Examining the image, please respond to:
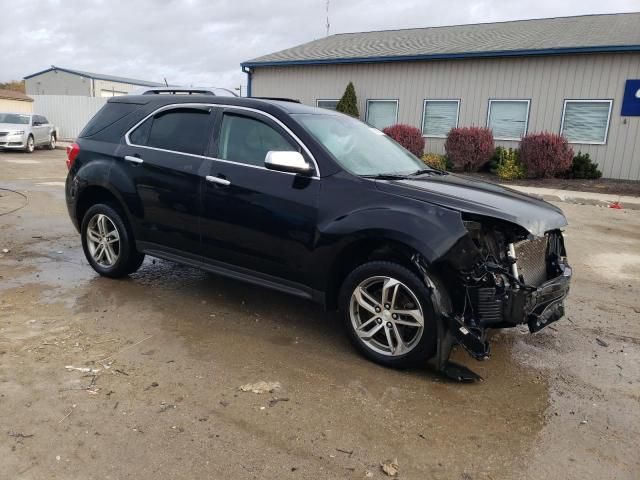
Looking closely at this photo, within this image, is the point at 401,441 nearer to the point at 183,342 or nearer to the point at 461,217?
the point at 461,217

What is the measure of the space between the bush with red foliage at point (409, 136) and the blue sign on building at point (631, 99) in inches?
244

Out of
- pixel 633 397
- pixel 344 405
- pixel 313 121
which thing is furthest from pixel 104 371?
pixel 633 397

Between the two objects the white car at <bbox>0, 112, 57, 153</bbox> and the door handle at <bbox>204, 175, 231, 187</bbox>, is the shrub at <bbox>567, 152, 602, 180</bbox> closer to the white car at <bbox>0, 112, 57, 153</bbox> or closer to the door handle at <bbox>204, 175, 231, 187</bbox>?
the door handle at <bbox>204, 175, 231, 187</bbox>

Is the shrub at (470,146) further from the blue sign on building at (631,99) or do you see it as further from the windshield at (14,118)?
the windshield at (14,118)

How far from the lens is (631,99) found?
15586 mm

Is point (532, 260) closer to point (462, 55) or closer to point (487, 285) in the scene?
point (487, 285)

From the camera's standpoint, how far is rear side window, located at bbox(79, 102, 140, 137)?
17.2ft

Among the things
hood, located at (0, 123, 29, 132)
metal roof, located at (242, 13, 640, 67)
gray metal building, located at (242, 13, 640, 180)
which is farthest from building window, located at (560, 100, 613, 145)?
hood, located at (0, 123, 29, 132)

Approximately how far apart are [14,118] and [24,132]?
3.71ft

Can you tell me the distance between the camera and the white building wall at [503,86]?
15844 mm

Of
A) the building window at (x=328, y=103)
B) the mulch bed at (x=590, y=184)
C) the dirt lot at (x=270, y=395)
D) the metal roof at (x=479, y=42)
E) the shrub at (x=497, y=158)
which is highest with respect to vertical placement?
the metal roof at (x=479, y=42)

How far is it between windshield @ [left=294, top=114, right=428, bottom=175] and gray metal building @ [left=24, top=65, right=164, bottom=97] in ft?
152

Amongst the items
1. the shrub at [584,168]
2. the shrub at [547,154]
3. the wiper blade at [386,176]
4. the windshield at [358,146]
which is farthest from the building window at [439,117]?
the wiper blade at [386,176]

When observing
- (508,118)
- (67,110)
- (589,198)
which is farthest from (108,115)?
(67,110)
